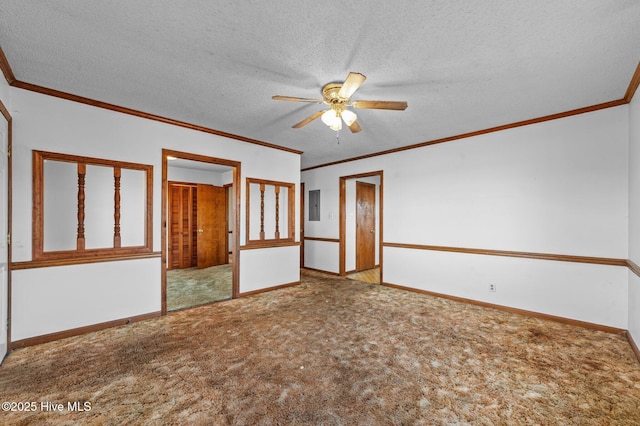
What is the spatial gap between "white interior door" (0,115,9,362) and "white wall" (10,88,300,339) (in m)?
0.10

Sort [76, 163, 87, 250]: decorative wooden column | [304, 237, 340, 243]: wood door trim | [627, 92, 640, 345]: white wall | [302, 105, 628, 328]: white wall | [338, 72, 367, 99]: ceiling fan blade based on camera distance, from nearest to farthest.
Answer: [338, 72, 367, 99]: ceiling fan blade → [627, 92, 640, 345]: white wall → [76, 163, 87, 250]: decorative wooden column → [302, 105, 628, 328]: white wall → [304, 237, 340, 243]: wood door trim

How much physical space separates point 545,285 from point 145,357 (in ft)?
14.9

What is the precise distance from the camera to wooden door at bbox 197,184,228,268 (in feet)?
22.4

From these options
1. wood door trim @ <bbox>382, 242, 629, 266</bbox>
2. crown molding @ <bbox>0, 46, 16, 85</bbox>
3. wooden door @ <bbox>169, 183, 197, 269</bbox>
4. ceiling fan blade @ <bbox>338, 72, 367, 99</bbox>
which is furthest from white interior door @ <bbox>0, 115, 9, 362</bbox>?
wood door trim @ <bbox>382, 242, 629, 266</bbox>

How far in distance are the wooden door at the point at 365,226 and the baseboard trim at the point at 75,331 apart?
424 cm

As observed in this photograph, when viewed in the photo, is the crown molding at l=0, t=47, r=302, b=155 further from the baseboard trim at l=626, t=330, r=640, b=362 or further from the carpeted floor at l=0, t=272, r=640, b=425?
the baseboard trim at l=626, t=330, r=640, b=362

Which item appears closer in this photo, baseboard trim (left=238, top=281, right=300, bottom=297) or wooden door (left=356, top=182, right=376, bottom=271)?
baseboard trim (left=238, top=281, right=300, bottom=297)

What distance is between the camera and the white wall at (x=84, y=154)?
262 centimetres

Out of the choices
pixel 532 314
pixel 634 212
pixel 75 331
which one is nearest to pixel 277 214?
pixel 75 331

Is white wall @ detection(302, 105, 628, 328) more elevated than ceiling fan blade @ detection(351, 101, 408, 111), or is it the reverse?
ceiling fan blade @ detection(351, 101, 408, 111)

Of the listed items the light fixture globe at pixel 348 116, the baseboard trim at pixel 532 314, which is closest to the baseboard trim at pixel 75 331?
the light fixture globe at pixel 348 116

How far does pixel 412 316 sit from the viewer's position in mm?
3494

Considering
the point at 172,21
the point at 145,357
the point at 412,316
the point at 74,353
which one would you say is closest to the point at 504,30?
the point at 172,21

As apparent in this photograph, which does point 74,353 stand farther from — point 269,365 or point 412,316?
point 412,316
